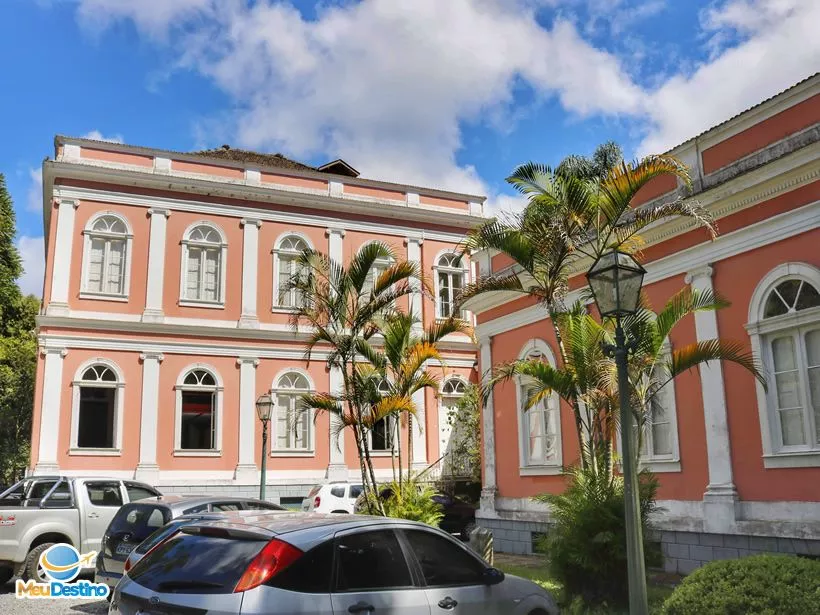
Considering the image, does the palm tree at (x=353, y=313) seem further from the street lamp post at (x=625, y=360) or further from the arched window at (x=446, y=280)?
the arched window at (x=446, y=280)

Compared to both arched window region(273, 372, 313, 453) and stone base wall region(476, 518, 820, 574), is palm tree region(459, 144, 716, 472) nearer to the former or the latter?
stone base wall region(476, 518, 820, 574)

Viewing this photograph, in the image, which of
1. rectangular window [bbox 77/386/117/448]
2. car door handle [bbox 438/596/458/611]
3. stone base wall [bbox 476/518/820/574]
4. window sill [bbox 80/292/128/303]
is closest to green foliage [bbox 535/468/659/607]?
stone base wall [bbox 476/518/820/574]

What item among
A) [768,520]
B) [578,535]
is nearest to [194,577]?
[578,535]

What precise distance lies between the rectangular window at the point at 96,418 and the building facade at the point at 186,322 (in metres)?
0.03

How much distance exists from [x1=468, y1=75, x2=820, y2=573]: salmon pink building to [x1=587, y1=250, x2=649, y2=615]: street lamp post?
14.0 ft

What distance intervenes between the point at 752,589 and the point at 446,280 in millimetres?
21724

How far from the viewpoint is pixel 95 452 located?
22.4m

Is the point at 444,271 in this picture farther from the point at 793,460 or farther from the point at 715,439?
the point at 793,460

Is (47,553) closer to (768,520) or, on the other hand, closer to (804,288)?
(768,520)

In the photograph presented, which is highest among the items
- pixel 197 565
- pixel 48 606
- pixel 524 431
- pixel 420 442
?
pixel 420 442

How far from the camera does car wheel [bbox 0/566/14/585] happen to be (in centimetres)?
1191

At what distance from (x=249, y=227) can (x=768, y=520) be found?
18.4 m

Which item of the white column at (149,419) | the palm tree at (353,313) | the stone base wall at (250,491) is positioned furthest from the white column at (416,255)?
the palm tree at (353,313)

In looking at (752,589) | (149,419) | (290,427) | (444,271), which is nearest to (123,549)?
(752,589)
